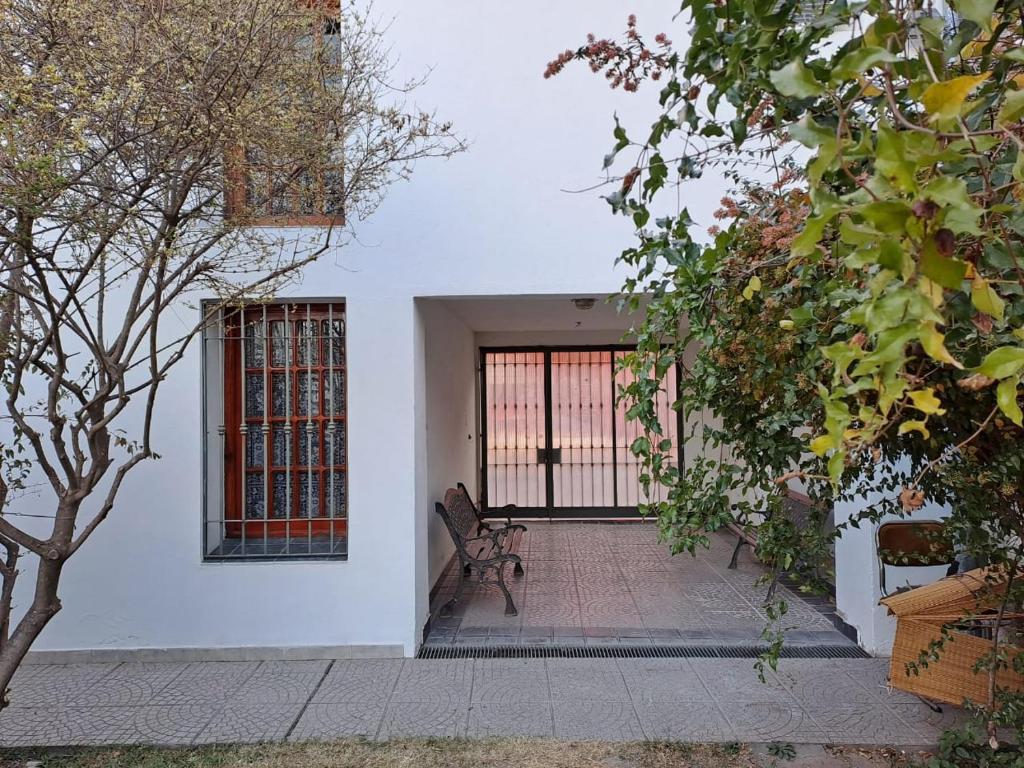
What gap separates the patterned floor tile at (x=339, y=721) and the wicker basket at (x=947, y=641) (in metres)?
2.77

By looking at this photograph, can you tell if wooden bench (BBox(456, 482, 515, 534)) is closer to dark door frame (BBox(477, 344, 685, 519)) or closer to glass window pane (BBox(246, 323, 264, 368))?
dark door frame (BBox(477, 344, 685, 519))

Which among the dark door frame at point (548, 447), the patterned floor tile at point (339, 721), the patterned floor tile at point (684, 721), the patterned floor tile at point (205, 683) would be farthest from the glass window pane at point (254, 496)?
the dark door frame at point (548, 447)

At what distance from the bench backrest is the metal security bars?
2.98ft

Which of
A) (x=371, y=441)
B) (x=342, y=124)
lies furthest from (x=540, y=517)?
(x=342, y=124)

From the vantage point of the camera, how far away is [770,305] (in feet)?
6.53

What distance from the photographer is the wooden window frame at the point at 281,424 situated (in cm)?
440

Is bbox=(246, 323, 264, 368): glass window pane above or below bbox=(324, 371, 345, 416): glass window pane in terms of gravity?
above

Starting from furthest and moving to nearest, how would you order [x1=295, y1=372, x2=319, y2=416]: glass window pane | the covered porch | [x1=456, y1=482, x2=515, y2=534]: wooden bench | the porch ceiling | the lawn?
[x1=456, y1=482, x2=515, y2=534]: wooden bench, the porch ceiling, the covered porch, [x1=295, y1=372, x2=319, y2=416]: glass window pane, the lawn

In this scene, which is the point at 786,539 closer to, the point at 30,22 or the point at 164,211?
the point at 164,211

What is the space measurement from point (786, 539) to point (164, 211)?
323 cm

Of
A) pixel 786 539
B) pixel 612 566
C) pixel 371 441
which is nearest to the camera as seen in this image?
pixel 786 539

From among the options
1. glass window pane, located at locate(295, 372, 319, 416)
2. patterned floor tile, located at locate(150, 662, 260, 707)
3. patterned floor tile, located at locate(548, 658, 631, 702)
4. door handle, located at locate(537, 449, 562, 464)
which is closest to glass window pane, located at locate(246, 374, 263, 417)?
glass window pane, located at locate(295, 372, 319, 416)

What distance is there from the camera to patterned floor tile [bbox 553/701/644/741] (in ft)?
10.3

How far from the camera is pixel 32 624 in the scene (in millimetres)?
2701
